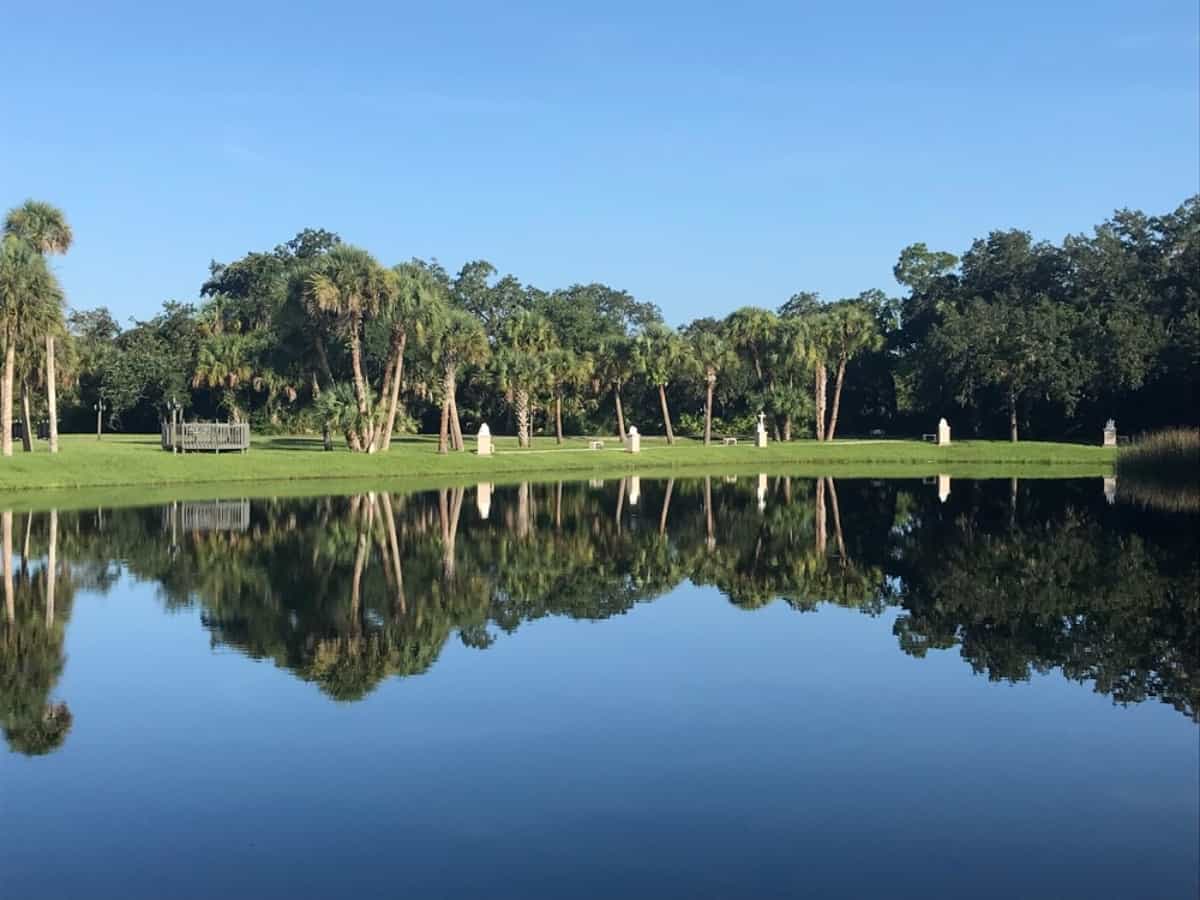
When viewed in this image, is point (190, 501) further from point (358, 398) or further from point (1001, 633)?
point (1001, 633)

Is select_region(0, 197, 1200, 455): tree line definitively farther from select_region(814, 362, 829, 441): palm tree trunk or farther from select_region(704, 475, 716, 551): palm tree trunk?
select_region(704, 475, 716, 551): palm tree trunk

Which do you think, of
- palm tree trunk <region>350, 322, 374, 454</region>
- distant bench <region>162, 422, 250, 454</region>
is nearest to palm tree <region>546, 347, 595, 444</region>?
palm tree trunk <region>350, 322, 374, 454</region>

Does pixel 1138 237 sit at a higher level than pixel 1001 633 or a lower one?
higher

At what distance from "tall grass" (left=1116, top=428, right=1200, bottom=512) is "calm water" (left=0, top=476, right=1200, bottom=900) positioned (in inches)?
535

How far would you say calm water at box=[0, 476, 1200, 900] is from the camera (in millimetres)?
9219

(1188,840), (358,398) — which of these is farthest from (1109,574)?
(358,398)

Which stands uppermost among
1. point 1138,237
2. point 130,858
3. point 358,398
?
point 1138,237

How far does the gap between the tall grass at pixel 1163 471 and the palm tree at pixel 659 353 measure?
97.2 feet

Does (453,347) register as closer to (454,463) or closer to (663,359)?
(454,463)

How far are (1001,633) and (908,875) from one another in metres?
9.30

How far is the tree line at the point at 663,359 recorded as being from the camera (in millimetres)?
59438

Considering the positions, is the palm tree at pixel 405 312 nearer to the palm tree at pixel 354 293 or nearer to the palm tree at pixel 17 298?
the palm tree at pixel 354 293

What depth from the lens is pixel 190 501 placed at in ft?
132

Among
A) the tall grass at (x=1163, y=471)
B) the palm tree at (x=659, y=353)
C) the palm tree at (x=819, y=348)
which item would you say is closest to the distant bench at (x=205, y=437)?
the palm tree at (x=659, y=353)
